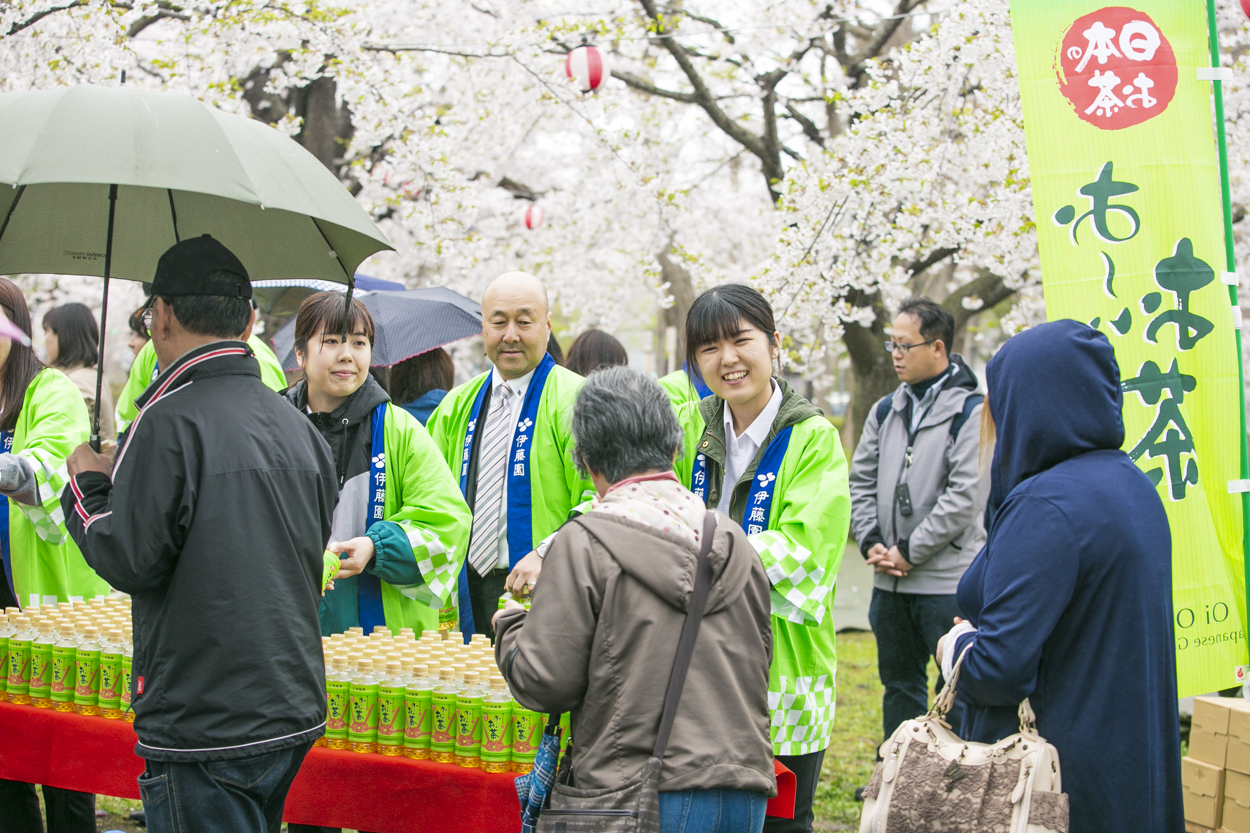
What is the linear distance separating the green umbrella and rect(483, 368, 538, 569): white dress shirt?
91 cm

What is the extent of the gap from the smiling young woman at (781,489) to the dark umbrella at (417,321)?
220cm

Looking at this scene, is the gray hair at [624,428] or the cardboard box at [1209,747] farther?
the cardboard box at [1209,747]

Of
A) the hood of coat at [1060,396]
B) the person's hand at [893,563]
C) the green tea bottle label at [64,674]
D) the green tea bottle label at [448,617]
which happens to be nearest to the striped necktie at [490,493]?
the green tea bottle label at [448,617]

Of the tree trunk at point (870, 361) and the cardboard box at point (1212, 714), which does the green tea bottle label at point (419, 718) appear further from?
the tree trunk at point (870, 361)

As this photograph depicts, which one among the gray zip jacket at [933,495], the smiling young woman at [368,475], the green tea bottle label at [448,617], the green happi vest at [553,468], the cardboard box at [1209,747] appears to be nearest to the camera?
the smiling young woman at [368,475]

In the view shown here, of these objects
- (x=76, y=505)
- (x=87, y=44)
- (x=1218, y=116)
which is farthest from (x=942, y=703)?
(x=87, y=44)

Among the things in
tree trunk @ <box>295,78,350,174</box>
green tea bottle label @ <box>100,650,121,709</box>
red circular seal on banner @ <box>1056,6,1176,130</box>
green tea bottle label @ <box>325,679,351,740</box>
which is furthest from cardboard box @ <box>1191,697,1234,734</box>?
tree trunk @ <box>295,78,350,174</box>

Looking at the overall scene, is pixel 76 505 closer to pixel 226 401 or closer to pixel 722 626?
pixel 226 401

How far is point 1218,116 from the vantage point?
330 centimetres

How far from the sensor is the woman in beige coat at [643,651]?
186 cm

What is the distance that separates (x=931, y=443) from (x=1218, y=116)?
185 cm

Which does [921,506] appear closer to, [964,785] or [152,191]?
[964,785]

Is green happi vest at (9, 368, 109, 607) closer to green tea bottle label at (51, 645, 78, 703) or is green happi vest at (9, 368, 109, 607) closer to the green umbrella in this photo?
green tea bottle label at (51, 645, 78, 703)

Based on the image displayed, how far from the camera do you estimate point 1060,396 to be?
221 centimetres
